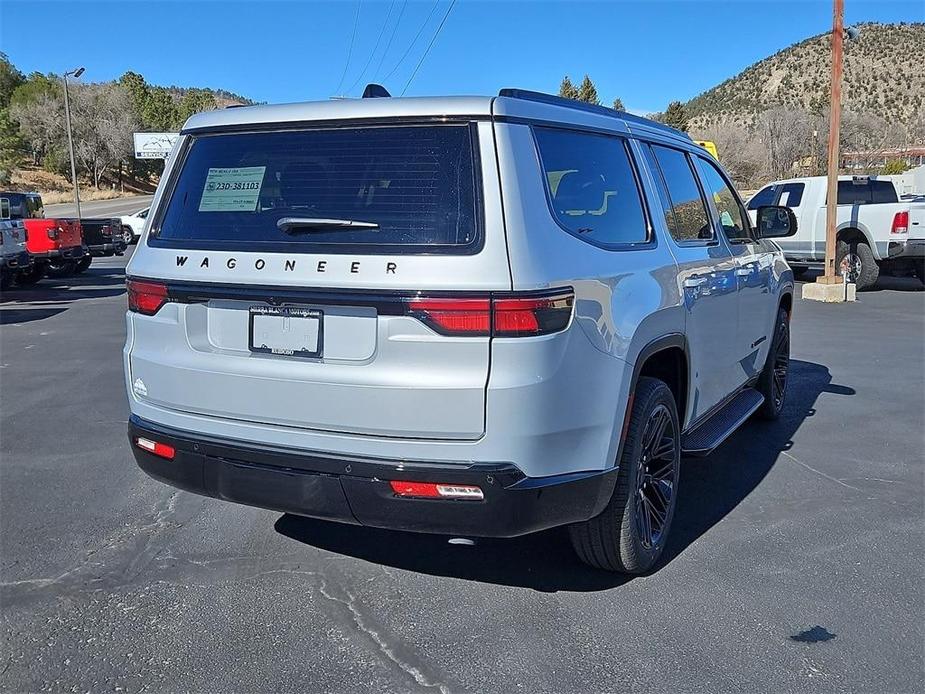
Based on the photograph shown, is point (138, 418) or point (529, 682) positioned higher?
point (138, 418)

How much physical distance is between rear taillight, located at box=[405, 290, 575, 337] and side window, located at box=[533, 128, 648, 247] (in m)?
0.43

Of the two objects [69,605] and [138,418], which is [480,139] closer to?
[138,418]

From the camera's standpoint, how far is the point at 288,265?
2.87 m

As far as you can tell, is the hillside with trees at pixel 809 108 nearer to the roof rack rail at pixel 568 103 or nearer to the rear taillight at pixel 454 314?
the roof rack rail at pixel 568 103


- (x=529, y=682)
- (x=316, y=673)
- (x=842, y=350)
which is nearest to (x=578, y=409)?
(x=529, y=682)

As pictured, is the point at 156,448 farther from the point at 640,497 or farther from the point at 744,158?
the point at 744,158

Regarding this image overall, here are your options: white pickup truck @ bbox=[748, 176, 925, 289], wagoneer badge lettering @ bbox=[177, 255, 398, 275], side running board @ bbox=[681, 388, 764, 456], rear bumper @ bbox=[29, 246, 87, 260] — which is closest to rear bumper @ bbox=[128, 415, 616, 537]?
wagoneer badge lettering @ bbox=[177, 255, 398, 275]

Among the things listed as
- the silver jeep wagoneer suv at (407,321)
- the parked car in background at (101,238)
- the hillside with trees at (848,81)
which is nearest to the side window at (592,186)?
the silver jeep wagoneer suv at (407,321)

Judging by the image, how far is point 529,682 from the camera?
2762 millimetres

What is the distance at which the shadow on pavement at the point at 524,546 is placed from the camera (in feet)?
11.7

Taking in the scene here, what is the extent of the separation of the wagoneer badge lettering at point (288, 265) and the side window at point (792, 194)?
48.8 feet

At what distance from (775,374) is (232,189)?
445cm

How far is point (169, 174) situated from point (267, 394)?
113 cm

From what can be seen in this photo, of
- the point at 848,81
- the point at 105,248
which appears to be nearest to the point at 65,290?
the point at 105,248
